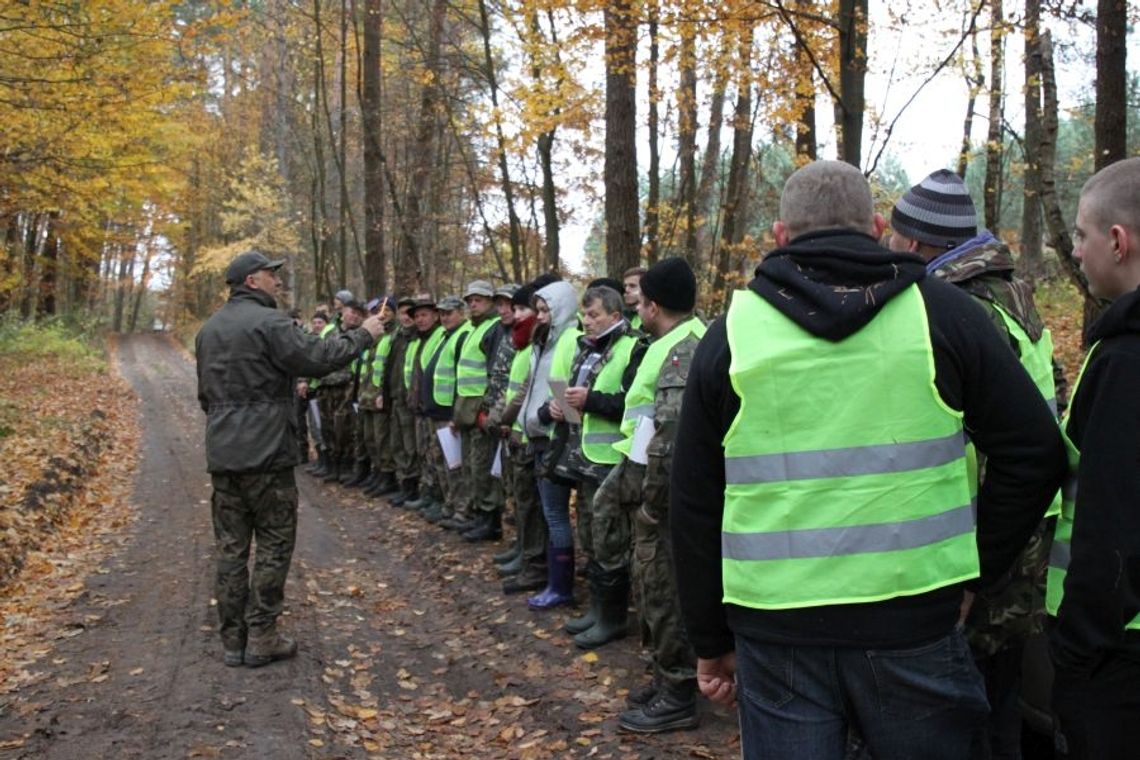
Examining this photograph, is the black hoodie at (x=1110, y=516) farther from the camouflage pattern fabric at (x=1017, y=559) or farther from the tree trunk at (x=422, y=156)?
the tree trunk at (x=422, y=156)

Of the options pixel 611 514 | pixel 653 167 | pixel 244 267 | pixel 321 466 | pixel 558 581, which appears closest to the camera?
pixel 611 514

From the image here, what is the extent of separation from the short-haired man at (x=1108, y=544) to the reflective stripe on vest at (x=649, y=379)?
2703mm

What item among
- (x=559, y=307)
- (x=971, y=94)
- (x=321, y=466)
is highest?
(x=971, y=94)

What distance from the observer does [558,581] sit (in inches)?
267

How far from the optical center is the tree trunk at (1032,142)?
10.2m

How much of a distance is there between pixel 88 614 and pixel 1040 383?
6.52 metres

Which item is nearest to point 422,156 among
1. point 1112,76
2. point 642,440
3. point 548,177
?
point 548,177

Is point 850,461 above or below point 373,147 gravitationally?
below

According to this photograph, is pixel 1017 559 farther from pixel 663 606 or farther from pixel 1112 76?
pixel 1112 76

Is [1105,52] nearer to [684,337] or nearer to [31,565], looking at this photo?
[684,337]

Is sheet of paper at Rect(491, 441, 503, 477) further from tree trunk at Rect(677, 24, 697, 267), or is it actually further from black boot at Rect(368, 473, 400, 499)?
tree trunk at Rect(677, 24, 697, 267)

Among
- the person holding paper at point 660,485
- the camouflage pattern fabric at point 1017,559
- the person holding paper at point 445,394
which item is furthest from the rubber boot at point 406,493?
the camouflage pattern fabric at point 1017,559

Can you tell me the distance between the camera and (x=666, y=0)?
9188 mm

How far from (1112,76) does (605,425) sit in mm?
5884
